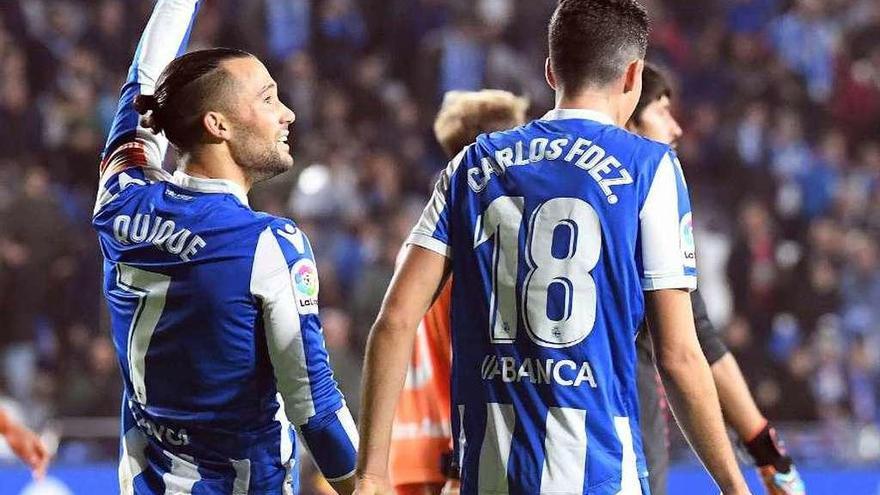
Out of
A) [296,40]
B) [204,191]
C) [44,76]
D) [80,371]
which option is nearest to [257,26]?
[296,40]

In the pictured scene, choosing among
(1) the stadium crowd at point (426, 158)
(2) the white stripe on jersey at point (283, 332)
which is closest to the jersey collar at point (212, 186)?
(2) the white stripe on jersey at point (283, 332)

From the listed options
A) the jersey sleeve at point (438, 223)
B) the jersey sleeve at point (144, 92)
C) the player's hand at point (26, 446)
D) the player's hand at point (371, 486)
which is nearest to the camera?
the player's hand at point (371, 486)

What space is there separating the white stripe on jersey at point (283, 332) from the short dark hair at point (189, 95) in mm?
457

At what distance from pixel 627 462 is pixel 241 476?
3.16ft

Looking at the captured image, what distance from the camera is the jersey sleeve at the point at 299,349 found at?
11.7ft

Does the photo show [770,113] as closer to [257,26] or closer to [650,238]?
[257,26]

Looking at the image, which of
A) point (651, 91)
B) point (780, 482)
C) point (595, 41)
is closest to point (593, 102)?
point (595, 41)

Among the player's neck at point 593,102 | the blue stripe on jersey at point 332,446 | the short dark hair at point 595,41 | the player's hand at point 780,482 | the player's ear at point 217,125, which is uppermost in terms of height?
the short dark hair at point 595,41

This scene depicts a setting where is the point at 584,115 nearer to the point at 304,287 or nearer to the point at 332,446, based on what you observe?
the point at 304,287

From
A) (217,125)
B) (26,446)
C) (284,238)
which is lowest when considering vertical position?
(26,446)

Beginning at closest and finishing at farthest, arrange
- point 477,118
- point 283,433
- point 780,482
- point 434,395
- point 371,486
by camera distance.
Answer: point 371,486, point 283,433, point 780,482, point 434,395, point 477,118

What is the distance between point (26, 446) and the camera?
4320 millimetres

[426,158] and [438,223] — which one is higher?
[426,158]

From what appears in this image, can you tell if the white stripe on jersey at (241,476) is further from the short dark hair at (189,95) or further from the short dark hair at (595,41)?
the short dark hair at (595,41)
